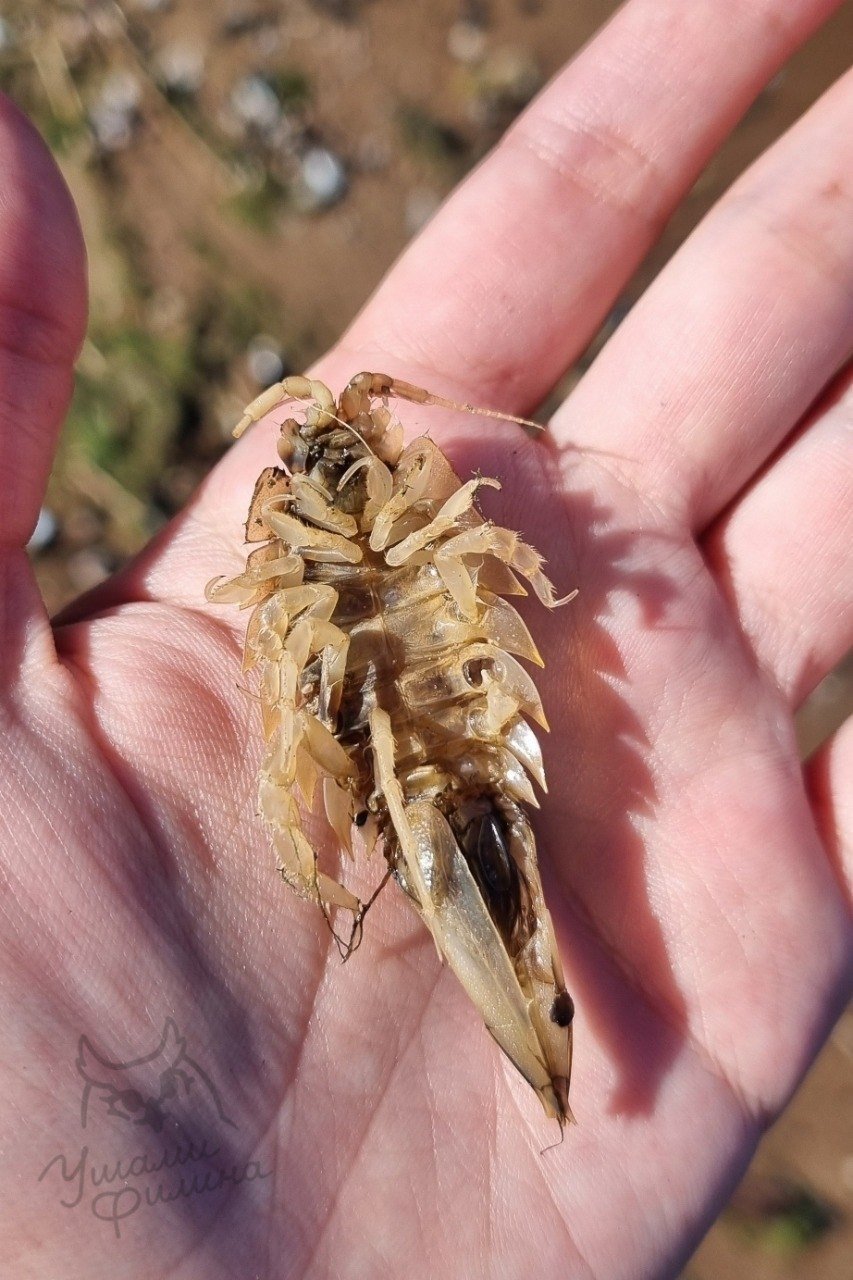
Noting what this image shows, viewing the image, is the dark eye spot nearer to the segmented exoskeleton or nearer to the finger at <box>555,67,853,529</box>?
the segmented exoskeleton

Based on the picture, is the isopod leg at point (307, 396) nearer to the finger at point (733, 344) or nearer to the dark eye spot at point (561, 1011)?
the finger at point (733, 344)

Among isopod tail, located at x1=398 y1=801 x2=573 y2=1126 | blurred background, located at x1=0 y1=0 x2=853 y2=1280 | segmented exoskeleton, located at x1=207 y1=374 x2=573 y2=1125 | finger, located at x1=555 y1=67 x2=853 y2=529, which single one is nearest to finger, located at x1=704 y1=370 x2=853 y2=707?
finger, located at x1=555 y1=67 x2=853 y2=529

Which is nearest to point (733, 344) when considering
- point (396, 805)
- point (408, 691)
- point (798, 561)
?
point (798, 561)

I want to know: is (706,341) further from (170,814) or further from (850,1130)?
(850,1130)

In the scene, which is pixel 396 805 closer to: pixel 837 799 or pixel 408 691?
pixel 408 691

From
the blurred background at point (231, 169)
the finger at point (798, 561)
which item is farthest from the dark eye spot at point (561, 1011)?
the blurred background at point (231, 169)

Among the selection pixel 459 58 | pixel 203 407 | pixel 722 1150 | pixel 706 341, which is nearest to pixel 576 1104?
pixel 722 1150
